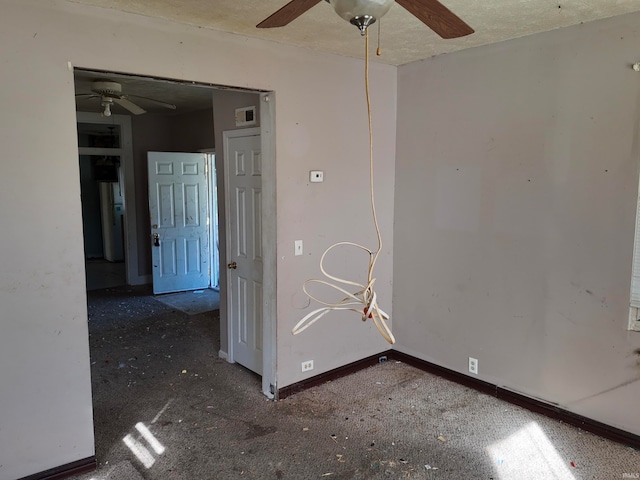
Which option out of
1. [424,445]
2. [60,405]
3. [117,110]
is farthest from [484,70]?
[117,110]

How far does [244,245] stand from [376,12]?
2666 millimetres

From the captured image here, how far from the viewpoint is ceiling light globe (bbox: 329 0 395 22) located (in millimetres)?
1420

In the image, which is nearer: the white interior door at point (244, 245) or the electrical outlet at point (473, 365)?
the electrical outlet at point (473, 365)

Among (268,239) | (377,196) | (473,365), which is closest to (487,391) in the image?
(473,365)

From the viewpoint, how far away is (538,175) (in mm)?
3096

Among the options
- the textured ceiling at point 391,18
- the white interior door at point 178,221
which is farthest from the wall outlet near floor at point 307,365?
the white interior door at point 178,221

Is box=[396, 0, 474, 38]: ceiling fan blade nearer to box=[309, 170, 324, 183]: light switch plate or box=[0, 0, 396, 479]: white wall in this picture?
box=[0, 0, 396, 479]: white wall

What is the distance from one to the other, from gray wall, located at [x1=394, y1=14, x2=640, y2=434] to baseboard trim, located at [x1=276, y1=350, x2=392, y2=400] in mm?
336

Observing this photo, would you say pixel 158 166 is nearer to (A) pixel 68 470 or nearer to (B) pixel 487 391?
(A) pixel 68 470

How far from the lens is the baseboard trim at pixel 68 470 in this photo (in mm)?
2475

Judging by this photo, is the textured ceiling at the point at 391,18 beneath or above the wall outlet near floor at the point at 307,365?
above

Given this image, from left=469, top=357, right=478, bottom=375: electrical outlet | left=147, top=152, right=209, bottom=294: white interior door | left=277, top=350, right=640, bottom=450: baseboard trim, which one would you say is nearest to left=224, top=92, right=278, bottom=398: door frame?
left=277, top=350, right=640, bottom=450: baseboard trim

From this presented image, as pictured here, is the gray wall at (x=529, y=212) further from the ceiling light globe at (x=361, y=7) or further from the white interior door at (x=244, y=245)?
the ceiling light globe at (x=361, y=7)

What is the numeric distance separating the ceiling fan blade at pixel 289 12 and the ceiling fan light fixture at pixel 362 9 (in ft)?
0.54
